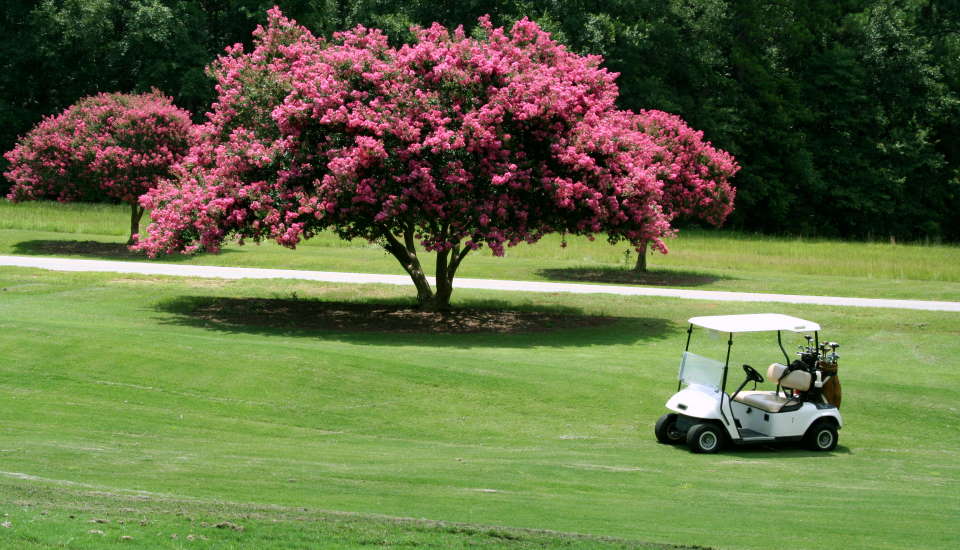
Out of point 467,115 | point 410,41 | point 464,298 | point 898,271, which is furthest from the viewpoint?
point 410,41

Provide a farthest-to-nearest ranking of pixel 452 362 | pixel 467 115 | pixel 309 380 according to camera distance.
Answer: pixel 467 115, pixel 452 362, pixel 309 380

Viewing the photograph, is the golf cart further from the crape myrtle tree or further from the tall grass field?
the crape myrtle tree

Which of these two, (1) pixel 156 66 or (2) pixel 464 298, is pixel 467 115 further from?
(1) pixel 156 66

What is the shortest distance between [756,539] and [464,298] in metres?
22.9

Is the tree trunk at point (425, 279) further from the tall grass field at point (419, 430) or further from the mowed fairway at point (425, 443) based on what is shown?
the mowed fairway at point (425, 443)

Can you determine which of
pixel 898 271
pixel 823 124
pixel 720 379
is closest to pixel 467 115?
pixel 720 379

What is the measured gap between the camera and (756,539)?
31.3 ft

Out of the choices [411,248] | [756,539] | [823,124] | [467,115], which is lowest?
[756,539]

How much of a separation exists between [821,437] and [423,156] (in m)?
12.9

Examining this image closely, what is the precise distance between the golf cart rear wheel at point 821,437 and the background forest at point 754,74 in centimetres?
5138

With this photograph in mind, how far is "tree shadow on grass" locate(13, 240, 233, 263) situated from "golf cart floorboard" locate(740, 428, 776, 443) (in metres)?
29.7

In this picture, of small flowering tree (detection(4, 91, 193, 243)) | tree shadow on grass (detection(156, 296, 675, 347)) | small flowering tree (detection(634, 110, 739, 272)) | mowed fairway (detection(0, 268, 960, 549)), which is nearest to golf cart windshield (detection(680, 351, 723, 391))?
mowed fairway (detection(0, 268, 960, 549))

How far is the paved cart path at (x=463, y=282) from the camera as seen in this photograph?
31.5 meters

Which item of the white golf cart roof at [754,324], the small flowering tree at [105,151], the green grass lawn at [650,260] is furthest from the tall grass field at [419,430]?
the small flowering tree at [105,151]
